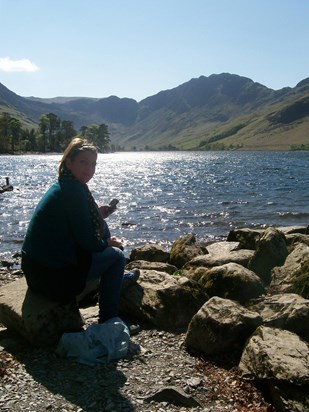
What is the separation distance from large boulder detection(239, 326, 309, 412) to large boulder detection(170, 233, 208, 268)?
8100 mm

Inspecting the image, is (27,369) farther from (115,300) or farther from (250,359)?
(250,359)

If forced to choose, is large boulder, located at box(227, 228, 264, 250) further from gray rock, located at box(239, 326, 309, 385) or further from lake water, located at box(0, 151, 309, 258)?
gray rock, located at box(239, 326, 309, 385)

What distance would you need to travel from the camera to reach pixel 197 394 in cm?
621

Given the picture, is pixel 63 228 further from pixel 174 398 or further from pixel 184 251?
pixel 184 251

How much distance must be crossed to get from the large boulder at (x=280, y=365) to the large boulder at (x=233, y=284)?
2.34 meters

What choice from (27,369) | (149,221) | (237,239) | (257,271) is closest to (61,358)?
(27,369)

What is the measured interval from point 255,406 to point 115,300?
2.91 meters

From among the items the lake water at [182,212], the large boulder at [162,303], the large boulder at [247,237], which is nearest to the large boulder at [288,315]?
the large boulder at [162,303]

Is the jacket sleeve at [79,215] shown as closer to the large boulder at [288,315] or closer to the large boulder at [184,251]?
the large boulder at [288,315]

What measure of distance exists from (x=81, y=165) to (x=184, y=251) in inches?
349

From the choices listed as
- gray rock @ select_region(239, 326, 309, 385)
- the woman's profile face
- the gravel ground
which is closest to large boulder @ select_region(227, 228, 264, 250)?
gray rock @ select_region(239, 326, 309, 385)

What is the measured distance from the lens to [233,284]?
9.59 m

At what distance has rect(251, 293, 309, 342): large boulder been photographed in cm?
756

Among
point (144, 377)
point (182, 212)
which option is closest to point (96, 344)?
point (144, 377)
